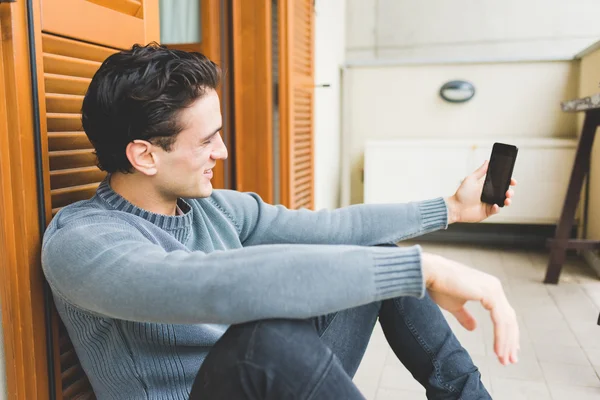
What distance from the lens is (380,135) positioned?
164 inches

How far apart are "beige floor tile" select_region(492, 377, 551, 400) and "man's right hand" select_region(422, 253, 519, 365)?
3.06ft

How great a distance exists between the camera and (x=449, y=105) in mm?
4004

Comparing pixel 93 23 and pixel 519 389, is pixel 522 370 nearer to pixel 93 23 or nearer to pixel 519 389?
pixel 519 389

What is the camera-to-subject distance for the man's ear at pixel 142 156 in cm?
111

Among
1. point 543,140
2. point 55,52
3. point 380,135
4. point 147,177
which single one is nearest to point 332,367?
point 147,177

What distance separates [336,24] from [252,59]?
1519mm

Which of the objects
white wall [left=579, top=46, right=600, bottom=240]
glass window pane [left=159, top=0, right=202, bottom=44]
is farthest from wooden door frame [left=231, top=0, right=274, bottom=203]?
white wall [left=579, top=46, right=600, bottom=240]

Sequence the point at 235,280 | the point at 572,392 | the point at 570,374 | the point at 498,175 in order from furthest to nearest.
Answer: the point at 570,374, the point at 572,392, the point at 498,175, the point at 235,280

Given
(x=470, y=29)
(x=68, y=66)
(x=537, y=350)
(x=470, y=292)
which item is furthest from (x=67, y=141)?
(x=470, y=29)

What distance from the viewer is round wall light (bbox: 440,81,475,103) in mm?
3920

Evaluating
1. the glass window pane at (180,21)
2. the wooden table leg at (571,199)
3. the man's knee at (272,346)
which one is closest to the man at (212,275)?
the man's knee at (272,346)

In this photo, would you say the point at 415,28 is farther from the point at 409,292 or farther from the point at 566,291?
the point at 409,292

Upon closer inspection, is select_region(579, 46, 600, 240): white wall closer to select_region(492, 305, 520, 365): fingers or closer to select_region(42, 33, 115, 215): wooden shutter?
select_region(492, 305, 520, 365): fingers

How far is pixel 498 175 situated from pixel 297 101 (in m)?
1.61
